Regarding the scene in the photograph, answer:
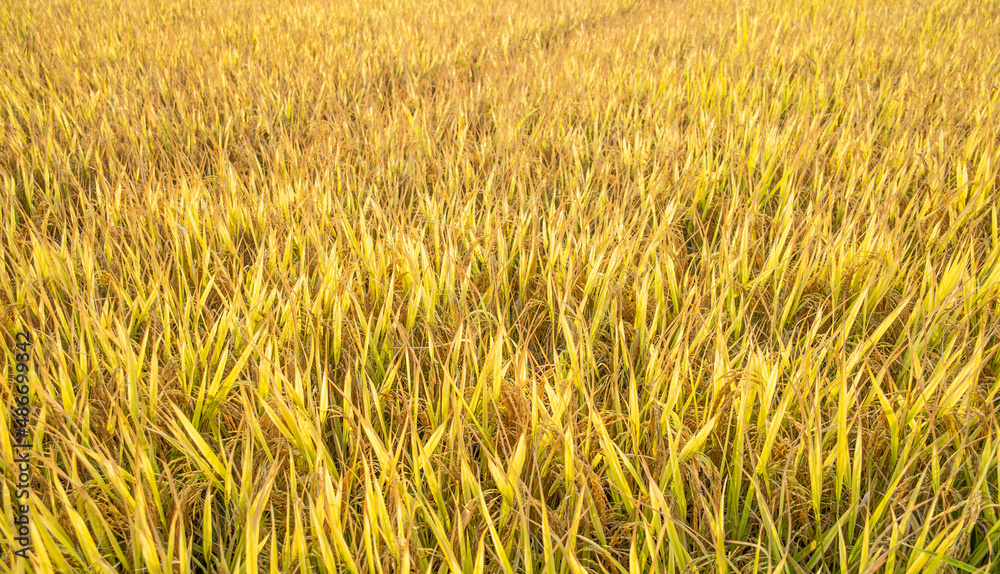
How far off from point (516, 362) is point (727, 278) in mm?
495

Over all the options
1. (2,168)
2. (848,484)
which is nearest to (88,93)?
(2,168)

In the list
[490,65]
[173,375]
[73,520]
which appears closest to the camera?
[73,520]

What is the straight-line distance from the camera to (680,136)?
1786mm

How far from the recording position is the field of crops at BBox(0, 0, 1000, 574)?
61 cm

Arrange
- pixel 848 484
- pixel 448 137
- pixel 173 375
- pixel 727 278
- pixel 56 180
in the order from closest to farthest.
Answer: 1. pixel 848 484
2. pixel 173 375
3. pixel 727 278
4. pixel 56 180
5. pixel 448 137

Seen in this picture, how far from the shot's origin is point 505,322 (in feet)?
3.17

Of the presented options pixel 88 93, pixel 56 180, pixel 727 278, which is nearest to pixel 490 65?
pixel 88 93

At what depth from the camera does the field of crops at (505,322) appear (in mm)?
611

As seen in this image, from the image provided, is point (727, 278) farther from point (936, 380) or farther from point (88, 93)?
point (88, 93)

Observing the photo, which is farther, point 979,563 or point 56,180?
point 56,180

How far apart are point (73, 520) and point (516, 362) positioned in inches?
20.6

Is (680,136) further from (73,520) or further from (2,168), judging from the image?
(2,168)

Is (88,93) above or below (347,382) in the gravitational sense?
above

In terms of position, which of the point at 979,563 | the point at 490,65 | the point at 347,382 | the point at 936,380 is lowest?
the point at 979,563
